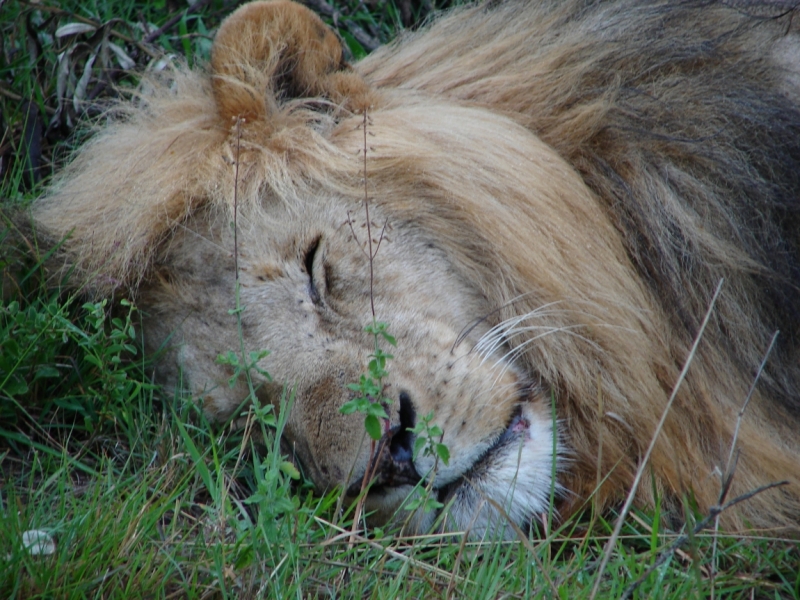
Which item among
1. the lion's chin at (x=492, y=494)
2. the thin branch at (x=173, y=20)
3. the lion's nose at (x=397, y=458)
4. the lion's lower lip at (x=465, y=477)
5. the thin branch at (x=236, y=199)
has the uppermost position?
the thin branch at (x=173, y=20)

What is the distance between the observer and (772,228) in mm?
2543

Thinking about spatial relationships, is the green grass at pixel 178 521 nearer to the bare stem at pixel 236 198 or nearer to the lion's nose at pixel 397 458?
the lion's nose at pixel 397 458

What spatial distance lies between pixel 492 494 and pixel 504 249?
669mm

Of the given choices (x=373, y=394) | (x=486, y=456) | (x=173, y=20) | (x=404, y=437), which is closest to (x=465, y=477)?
(x=486, y=456)

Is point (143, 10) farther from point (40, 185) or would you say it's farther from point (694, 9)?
point (694, 9)

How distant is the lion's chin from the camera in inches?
87.7

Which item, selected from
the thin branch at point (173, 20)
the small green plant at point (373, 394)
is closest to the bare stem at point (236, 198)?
the small green plant at point (373, 394)

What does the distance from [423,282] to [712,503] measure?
94 centimetres

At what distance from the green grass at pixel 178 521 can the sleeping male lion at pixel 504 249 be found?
108 millimetres

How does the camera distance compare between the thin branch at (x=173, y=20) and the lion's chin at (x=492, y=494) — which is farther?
the thin branch at (x=173, y=20)

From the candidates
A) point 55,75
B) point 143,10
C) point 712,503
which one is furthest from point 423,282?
point 143,10

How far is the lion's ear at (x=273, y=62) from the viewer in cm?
267

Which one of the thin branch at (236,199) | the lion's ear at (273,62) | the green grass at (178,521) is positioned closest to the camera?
the green grass at (178,521)

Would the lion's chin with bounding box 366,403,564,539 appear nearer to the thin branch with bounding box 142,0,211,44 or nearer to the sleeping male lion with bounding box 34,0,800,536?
the sleeping male lion with bounding box 34,0,800,536
